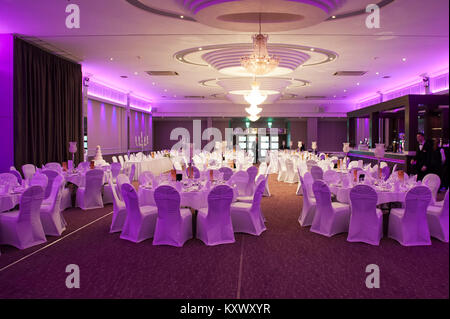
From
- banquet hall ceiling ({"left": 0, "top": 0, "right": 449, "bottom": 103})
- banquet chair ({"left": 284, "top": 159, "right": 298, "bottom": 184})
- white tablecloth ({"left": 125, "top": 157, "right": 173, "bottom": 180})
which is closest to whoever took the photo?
banquet hall ceiling ({"left": 0, "top": 0, "right": 449, "bottom": 103})

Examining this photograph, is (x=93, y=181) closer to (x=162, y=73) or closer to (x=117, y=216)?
(x=117, y=216)

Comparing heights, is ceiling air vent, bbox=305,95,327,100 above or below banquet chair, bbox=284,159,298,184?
above

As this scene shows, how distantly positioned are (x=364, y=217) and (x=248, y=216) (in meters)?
1.70

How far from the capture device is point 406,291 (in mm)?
3613

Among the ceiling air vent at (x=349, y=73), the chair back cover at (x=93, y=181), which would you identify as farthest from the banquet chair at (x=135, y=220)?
the ceiling air vent at (x=349, y=73)

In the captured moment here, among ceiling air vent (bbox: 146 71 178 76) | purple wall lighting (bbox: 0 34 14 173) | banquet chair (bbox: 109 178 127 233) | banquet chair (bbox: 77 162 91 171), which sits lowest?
banquet chair (bbox: 109 178 127 233)

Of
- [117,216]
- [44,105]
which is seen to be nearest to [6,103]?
[44,105]

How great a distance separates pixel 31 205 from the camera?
5.12 m

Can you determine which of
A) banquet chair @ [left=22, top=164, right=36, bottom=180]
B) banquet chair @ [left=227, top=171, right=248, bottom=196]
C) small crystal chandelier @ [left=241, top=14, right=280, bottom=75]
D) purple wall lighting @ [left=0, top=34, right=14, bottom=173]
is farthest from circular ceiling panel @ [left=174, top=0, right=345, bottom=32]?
Answer: banquet chair @ [left=22, top=164, right=36, bottom=180]

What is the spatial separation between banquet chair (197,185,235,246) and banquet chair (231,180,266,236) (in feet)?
1.31

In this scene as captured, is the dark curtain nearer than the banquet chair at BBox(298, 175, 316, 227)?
No

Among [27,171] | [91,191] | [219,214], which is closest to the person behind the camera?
[219,214]

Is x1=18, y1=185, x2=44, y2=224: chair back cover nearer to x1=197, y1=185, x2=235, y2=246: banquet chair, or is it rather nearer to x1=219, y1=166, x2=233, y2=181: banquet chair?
x1=197, y1=185, x2=235, y2=246: banquet chair

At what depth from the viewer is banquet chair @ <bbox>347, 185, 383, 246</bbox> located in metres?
5.17
